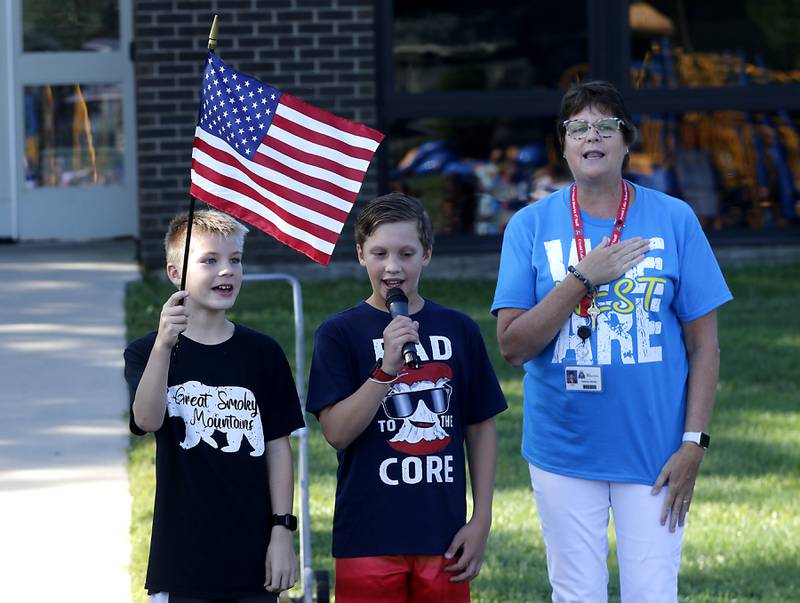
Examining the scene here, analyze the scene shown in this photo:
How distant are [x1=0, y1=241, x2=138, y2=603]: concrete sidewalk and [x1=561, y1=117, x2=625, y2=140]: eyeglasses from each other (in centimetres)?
255

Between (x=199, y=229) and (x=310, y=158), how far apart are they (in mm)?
365

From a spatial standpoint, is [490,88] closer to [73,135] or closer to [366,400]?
[73,135]

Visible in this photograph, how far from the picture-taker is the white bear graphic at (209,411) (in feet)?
12.1

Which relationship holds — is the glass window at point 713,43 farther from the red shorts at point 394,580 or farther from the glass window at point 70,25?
the red shorts at point 394,580

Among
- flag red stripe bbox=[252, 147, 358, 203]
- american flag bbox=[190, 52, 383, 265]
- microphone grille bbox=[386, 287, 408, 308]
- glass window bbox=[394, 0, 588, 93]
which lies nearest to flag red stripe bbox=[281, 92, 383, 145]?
american flag bbox=[190, 52, 383, 265]

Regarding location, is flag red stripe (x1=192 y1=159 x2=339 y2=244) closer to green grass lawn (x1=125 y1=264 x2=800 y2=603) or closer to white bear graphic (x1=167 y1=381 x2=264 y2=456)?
white bear graphic (x1=167 y1=381 x2=264 y2=456)

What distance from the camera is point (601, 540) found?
3.91 meters

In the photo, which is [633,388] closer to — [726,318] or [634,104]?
[726,318]

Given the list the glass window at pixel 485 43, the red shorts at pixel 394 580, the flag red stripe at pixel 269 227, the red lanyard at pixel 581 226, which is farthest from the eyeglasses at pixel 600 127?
the glass window at pixel 485 43

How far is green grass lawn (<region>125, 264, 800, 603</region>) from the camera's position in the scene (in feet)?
17.9

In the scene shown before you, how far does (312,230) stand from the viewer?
12.7 feet

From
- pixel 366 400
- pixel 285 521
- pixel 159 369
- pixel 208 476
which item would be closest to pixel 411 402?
pixel 366 400

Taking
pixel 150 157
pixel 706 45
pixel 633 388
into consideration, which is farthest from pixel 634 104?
pixel 633 388

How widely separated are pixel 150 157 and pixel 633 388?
7.99 meters
